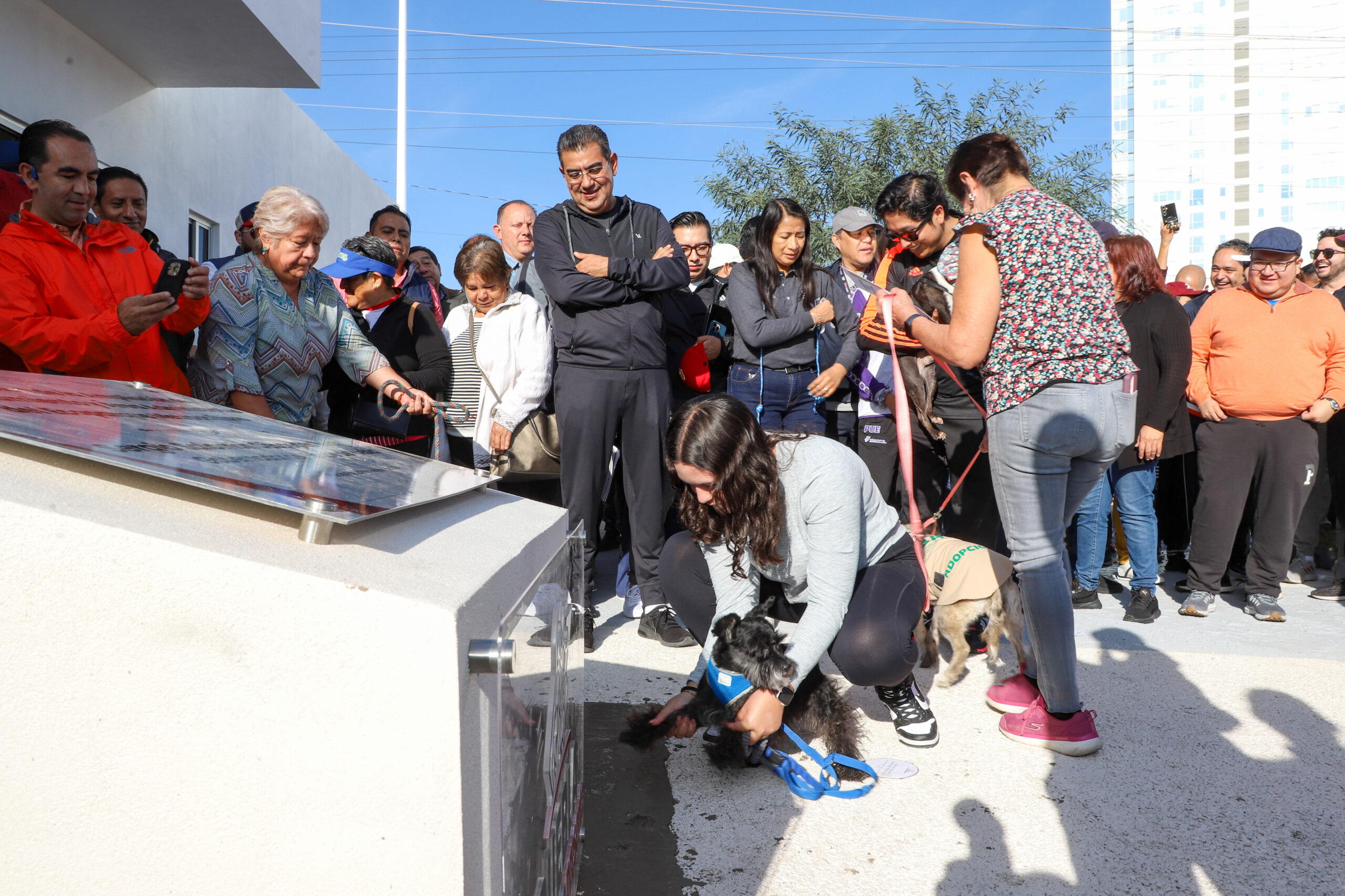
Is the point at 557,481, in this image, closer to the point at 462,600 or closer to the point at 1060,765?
the point at 1060,765

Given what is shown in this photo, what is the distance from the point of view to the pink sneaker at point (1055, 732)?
2.85 m

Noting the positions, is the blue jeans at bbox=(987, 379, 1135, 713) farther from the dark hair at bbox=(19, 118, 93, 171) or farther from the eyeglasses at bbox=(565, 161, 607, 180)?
the dark hair at bbox=(19, 118, 93, 171)

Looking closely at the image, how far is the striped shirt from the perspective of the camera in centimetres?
452

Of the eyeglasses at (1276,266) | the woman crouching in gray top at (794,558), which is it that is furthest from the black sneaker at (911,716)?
the eyeglasses at (1276,266)

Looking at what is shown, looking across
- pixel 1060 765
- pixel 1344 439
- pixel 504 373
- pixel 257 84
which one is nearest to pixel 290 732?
pixel 1060 765

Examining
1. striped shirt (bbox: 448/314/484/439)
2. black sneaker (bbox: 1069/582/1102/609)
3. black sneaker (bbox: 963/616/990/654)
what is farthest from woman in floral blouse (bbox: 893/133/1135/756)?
striped shirt (bbox: 448/314/484/439)

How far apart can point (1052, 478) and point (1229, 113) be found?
76558mm

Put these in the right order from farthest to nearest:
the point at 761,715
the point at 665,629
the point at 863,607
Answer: the point at 665,629
the point at 863,607
the point at 761,715

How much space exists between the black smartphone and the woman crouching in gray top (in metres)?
1.59

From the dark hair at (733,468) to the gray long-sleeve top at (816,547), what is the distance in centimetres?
7

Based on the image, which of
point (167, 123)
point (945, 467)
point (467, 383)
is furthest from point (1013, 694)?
point (167, 123)

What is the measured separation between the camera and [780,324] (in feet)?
14.4

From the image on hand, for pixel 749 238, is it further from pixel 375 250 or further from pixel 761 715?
pixel 761 715

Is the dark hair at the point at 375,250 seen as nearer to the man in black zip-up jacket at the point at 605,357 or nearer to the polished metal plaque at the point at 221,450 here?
the man in black zip-up jacket at the point at 605,357
